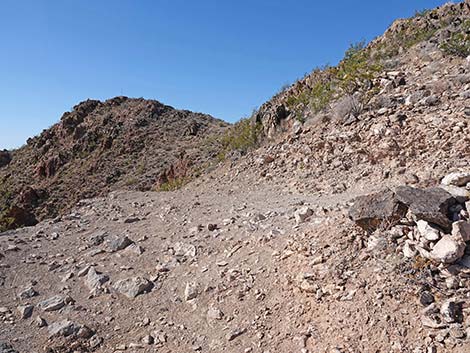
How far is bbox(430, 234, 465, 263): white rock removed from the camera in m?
2.85

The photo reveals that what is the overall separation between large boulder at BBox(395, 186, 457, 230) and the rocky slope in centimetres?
2

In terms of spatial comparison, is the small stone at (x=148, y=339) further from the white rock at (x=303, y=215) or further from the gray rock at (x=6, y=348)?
the white rock at (x=303, y=215)

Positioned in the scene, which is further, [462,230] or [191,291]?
[191,291]

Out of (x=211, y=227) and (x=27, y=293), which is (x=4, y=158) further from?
(x=211, y=227)

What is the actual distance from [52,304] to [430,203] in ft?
13.7

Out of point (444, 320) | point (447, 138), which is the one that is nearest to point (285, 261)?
point (444, 320)

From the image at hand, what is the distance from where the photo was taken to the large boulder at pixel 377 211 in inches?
137

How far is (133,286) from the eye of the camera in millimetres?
4355

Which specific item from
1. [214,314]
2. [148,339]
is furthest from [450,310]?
[148,339]

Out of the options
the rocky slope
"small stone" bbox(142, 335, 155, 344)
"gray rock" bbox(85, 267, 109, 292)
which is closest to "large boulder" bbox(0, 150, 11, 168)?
the rocky slope

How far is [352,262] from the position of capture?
3.44 meters

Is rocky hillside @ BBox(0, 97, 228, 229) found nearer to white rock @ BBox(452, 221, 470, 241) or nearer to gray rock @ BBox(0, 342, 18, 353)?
gray rock @ BBox(0, 342, 18, 353)

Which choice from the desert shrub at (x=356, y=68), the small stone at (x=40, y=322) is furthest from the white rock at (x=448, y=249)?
the desert shrub at (x=356, y=68)

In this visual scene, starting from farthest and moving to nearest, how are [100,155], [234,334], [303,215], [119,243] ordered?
[100,155], [119,243], [303,215], [234,334]
